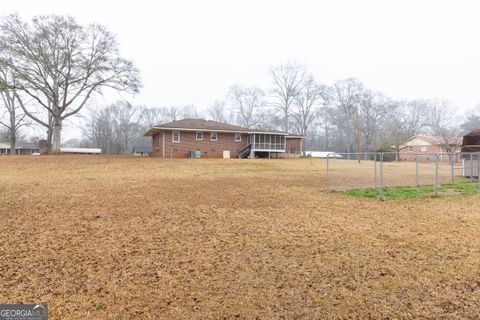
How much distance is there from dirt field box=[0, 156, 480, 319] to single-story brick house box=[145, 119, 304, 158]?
20980mm

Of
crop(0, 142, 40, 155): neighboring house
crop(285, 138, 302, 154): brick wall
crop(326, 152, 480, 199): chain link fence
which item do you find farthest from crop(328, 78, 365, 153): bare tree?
crop(0, 142, 40, 155): neighboring house

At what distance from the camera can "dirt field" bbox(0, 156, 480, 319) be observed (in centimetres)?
280

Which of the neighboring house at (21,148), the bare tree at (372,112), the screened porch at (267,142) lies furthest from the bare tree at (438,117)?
the neighboring house at (21,148)

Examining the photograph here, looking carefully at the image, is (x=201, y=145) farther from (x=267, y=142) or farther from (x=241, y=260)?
(x=241, y=260)

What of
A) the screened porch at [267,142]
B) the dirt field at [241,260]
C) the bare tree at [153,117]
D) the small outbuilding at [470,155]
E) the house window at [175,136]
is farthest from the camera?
the bare tree at [153,117]

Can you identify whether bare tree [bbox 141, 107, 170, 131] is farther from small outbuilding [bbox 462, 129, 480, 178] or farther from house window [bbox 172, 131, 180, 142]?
small outbuilding [bbox 462, 129, 480, 178]

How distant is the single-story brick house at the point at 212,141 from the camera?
28422mm

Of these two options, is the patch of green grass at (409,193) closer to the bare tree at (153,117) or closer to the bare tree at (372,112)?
the bare tree at (372,112)

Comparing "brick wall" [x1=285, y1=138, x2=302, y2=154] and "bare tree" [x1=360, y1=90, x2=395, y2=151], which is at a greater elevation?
"bare tree" [x1=360, y1=90, x2=395, y2=151]

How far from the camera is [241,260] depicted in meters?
3.93

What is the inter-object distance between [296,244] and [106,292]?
110 inches

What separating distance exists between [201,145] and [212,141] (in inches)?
51.6

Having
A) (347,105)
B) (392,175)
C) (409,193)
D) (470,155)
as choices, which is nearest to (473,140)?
(470,155)

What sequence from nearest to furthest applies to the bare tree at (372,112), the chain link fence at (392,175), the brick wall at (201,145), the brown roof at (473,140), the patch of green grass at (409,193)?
the patch of green grass at (409,193), the chain link fence at (392,175), the brown roof at (473,140), the brick wall at (201,145), the bare tree at (372,112)
